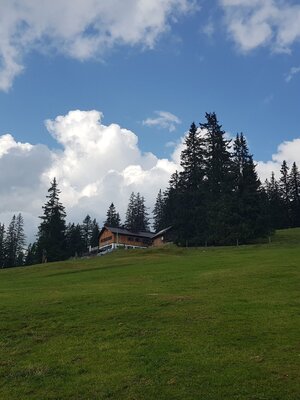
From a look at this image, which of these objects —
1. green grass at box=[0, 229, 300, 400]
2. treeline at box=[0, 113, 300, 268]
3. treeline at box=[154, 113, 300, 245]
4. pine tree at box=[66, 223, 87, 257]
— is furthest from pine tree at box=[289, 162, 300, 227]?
green grass at box=[0, 229, 300, 400]

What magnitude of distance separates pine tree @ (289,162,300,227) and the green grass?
89652 mm

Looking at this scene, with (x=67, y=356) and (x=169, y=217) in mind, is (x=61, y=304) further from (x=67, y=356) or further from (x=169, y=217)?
(x=169, y=217)

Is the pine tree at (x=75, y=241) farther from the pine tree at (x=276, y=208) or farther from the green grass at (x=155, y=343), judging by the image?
the green grass at (x=155, y=343)

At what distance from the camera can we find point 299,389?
11.7 metres

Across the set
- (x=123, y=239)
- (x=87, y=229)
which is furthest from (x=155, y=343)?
(x=87, y=229)

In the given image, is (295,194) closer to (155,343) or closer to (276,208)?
(276,208)

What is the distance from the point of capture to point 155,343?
16.1 meters

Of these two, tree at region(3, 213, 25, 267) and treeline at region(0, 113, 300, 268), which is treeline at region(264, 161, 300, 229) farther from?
tree at region(3, 213, 25, 267)

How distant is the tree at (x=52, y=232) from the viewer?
98.1 meters

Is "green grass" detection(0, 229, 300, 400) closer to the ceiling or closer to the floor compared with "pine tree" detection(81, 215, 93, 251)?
closer to the floor

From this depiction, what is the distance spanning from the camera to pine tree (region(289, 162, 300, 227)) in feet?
374

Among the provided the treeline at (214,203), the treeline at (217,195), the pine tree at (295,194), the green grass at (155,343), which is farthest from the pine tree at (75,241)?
the green grass at (155,343)

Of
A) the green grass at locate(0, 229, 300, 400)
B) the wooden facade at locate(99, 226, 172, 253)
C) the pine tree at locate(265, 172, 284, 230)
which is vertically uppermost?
the pine tree at locate(265, 172, 284, 230)

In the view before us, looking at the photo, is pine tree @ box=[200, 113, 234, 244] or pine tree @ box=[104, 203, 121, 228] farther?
pine tree @ box=[104, 203, 121, 228]
